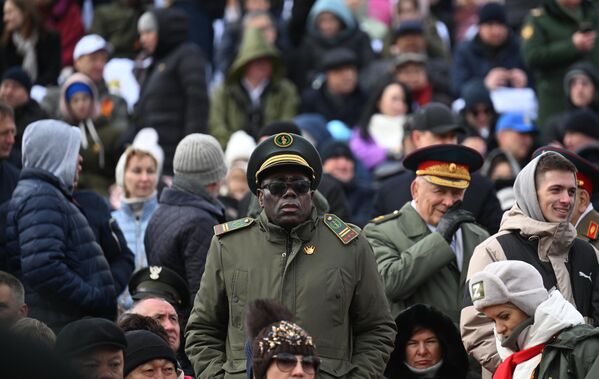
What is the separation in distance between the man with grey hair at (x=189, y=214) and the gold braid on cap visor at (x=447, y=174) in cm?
137

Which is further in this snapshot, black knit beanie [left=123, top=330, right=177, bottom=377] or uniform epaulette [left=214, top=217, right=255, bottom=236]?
black knit beanie [left=123, top=330, right=177, bottom=377]

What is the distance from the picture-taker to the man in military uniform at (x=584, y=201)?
25.2ft

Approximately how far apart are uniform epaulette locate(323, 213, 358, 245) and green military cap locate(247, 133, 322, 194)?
175mm

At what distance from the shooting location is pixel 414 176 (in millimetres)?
8625

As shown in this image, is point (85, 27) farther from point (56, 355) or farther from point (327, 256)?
point (56, 355)

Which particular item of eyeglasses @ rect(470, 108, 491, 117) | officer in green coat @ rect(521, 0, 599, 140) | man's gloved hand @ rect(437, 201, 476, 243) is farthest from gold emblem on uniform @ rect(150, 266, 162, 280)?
officer in green coat @ rect(521, 0, 599, 140)

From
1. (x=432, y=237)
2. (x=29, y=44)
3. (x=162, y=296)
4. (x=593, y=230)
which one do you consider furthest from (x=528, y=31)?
(x=162, y=296)

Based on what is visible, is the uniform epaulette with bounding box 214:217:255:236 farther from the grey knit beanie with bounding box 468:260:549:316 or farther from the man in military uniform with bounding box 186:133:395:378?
the grey knit beanie with bounding box 468:260:549:316

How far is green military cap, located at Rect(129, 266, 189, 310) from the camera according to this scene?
7.47 metres

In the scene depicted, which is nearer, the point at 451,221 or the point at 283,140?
the point at 283,140

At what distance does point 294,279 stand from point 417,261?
163cm

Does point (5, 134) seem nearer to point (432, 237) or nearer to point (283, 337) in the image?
point (432, 237)

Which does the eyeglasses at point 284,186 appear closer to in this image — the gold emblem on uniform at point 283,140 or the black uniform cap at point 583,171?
the gold emblem on uniform at point 283,140

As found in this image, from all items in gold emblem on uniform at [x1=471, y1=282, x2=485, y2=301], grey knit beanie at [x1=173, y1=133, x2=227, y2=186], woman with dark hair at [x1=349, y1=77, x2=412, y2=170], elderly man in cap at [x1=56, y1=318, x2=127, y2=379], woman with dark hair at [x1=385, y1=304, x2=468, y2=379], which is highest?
woman with dark hair at [x1=349, y1=77, x2=412, y2=170]
